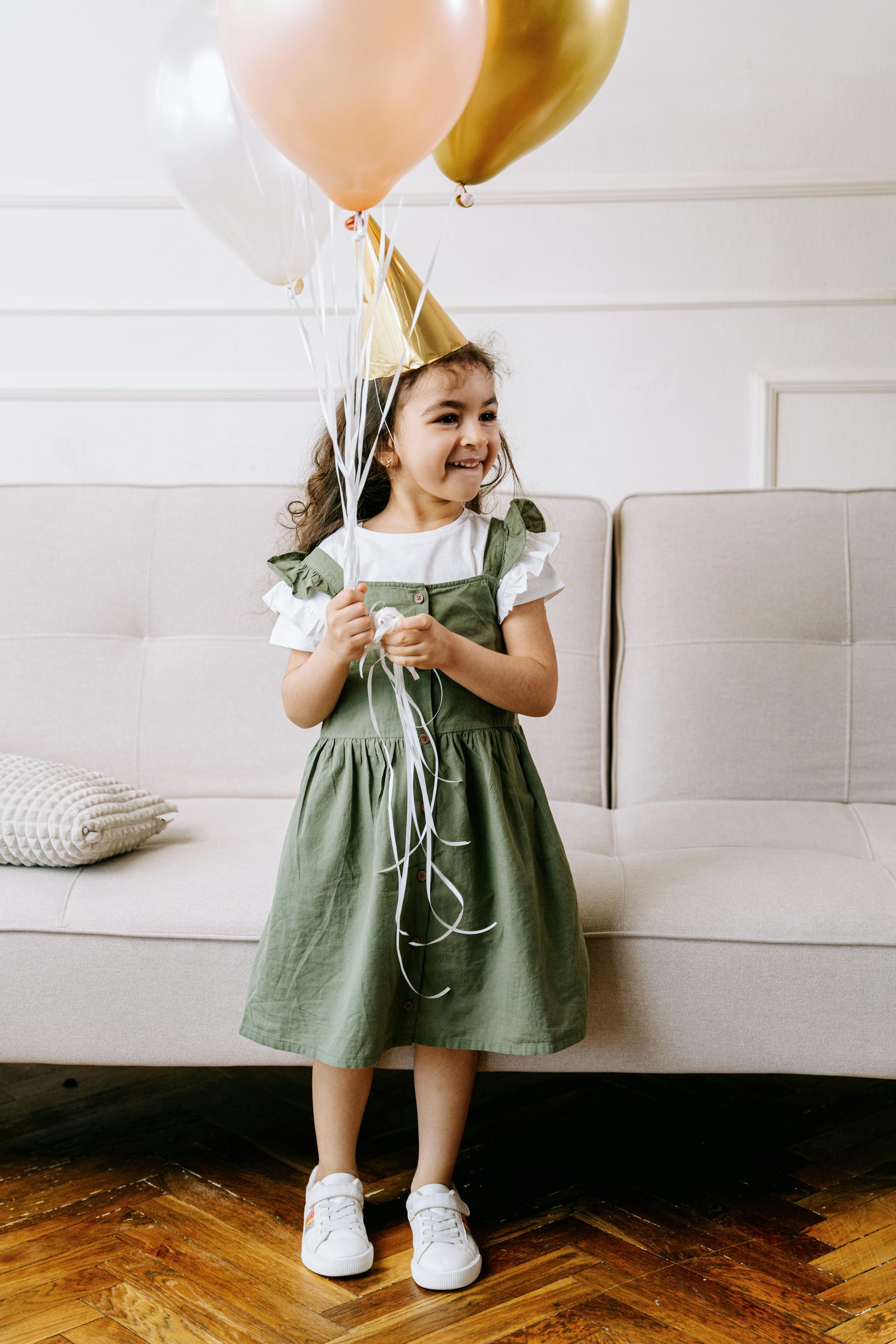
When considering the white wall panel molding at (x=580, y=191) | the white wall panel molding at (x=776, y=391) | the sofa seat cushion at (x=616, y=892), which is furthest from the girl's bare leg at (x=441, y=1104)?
the white wall panel molding at (x=580, y=191)

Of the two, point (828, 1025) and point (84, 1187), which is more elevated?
point (828, 1025)

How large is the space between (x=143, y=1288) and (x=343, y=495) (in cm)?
81

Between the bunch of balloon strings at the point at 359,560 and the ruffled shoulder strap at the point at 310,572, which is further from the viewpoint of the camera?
the ruffled shoulder strap at the point at 310,572

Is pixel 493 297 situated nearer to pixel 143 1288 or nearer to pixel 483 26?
pixel 483 26

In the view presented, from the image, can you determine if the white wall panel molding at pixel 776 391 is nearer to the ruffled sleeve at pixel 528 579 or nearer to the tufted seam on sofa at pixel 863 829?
the tufted seam on sofa at pixel 863 829

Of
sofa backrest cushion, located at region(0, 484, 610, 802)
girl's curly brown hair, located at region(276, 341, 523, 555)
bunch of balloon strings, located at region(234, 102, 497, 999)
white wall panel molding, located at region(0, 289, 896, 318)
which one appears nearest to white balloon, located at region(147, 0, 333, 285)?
bunch of balloon strings, located at region(234, 102, 497, 999)

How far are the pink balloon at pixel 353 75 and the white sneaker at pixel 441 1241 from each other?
3.22 feet

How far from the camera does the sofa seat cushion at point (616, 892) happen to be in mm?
1190

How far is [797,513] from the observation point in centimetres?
175

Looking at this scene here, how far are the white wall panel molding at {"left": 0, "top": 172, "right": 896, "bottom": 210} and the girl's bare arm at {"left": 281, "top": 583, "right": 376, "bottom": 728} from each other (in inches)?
47.0

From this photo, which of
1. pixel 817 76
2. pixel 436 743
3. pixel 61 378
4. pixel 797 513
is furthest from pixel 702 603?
pixel 61 378

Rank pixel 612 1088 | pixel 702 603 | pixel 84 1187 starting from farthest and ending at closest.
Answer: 1. pixel 702 603
2. pixel 612 1088
3. pixel 84 1187

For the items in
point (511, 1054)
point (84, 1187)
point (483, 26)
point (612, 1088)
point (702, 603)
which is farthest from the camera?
point (702, 603)

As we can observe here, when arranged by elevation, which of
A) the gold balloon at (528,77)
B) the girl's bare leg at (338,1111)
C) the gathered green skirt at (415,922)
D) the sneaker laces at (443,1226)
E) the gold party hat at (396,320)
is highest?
the gold balloon at (528,77)
